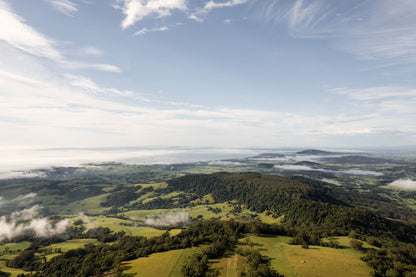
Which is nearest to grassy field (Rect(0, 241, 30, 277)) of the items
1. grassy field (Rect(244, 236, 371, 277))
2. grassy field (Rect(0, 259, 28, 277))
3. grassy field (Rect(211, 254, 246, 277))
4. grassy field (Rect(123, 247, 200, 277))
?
grassy field (Rect(0, 259, 28, 277))

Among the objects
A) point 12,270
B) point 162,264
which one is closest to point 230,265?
point 162,264

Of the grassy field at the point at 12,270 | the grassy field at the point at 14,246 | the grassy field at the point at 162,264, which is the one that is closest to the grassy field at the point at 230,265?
the grassy field at the point at 162,264

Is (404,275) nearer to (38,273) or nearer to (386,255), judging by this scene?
(386,255)

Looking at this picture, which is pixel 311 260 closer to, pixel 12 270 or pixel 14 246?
pixel 12 270

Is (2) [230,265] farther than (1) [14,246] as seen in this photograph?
No

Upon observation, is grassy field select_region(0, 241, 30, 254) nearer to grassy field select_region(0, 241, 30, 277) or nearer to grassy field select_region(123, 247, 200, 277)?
grassy field select_region(0, 241, 30, 277)

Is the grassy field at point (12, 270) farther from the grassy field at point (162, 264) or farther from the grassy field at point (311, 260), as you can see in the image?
the grassy field at point (311, 260)
